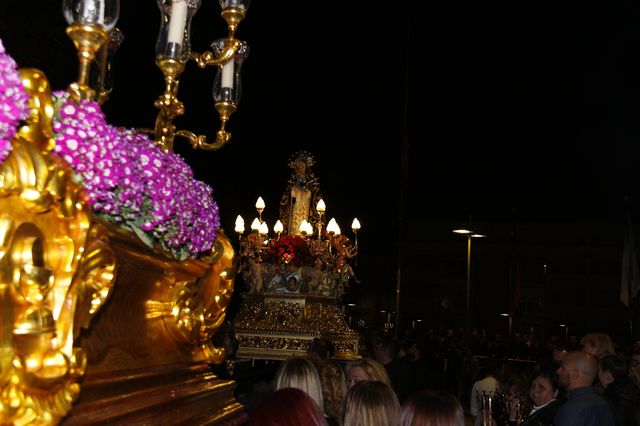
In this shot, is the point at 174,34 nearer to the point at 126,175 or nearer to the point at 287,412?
the point at 126,175

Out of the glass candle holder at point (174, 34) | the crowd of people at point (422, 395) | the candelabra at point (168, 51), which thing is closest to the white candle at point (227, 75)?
the candelabra at point (168, 51)

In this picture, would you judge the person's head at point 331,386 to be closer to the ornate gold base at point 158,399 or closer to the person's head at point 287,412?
the ornate gold base at point 158,399

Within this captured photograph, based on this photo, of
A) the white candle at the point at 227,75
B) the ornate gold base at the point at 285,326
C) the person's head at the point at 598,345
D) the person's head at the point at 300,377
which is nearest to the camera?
the white candle at the point at 227,75

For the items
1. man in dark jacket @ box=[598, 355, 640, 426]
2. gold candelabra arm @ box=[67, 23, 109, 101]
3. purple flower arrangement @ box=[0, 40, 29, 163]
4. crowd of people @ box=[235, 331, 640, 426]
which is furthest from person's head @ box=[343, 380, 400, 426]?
man in dark jacket @ box=[598, 355, 640, 426]

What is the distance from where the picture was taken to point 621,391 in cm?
580

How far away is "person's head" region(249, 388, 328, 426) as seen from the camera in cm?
287

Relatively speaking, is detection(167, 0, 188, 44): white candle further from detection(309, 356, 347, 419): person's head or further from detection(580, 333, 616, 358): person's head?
detection(580, 333, 616, 358): person's head

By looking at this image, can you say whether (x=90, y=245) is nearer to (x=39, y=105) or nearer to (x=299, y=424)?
(x=39, y=105)

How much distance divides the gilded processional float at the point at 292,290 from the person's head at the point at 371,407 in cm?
432

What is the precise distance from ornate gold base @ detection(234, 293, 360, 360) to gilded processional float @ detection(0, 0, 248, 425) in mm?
4401

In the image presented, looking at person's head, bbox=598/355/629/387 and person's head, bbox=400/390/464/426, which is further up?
person's head, bbox=598/355/629/387

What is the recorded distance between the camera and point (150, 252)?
256cm

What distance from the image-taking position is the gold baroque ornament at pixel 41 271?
1549mm

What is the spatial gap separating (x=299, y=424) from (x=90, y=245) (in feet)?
4.55
